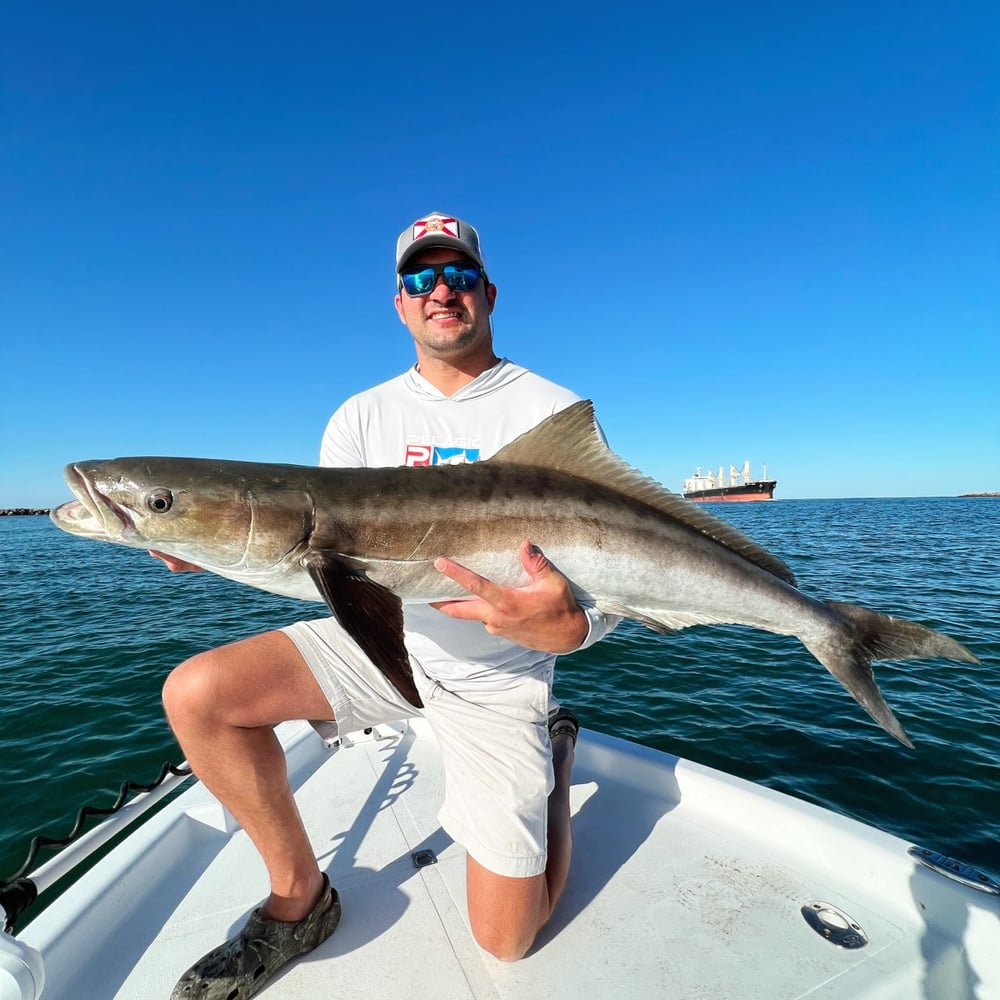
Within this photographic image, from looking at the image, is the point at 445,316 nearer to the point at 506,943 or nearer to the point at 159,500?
the point at 159,500

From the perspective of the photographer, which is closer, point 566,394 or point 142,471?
point 142,471

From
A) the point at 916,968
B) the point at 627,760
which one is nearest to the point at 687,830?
the point at 627,760

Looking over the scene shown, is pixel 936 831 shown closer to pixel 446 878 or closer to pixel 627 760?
pixel 627 760

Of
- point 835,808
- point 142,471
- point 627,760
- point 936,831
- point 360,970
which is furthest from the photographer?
point 835,808

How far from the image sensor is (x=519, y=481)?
9.54 feet

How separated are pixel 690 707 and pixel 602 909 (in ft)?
17.9

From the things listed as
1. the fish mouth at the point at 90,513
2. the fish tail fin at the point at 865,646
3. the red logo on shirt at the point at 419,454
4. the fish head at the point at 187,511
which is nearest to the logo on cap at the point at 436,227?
the red logo on shirt at the point at 419,454

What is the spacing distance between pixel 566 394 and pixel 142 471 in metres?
2.35

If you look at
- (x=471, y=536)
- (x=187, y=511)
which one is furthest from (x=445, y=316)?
(x=187, y=511)

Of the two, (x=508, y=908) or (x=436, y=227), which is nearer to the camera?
(x=508, y=908)

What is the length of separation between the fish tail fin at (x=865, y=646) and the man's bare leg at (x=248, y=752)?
9.86ft

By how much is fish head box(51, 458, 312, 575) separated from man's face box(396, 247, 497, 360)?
1.36 metres

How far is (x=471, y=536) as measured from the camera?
2.75 m

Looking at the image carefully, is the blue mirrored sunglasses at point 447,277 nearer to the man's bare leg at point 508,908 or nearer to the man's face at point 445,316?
the man's face at point 445,316
